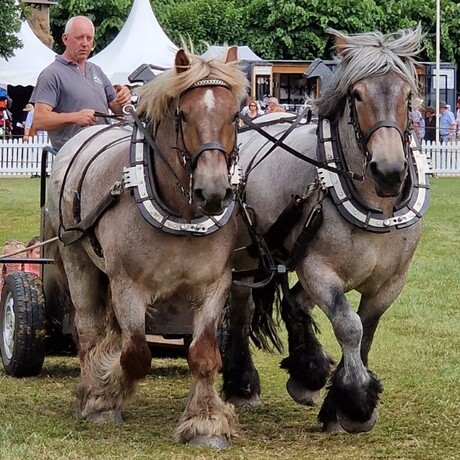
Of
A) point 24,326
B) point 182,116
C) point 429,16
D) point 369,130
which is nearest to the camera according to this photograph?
point 369,130

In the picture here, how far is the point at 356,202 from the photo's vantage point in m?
5.71

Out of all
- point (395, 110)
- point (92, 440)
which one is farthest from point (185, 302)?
point (395, 110)

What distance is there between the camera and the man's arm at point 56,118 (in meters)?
7.02

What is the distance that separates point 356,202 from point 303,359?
1.33 metres

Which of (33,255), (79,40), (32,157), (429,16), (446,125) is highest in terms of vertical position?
(429,16)

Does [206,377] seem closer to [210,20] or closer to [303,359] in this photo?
[303,359]

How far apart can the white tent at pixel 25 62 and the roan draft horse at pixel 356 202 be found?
24.0m

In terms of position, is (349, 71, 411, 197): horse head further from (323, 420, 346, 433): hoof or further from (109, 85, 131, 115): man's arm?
(109, 85, 131, 115): man's arm

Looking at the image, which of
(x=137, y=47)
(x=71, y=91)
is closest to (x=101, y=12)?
(x=137, y=47)

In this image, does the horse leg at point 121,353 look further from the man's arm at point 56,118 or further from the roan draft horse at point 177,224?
the man's arm at point 56,118

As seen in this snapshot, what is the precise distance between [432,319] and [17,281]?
364 centimetres

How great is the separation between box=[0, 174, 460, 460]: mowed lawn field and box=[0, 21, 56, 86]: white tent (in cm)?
2072

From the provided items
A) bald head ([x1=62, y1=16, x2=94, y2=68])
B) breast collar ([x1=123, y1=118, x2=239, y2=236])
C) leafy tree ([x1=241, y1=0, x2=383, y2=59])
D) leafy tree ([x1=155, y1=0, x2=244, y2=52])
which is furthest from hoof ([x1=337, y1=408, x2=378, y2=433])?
leafy tree ([x1=155, y1=0, x2=244, y2=52])

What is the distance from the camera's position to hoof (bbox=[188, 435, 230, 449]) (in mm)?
5684
